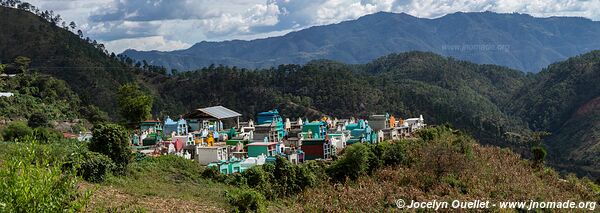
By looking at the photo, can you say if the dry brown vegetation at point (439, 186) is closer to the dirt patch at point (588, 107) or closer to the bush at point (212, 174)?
the bush at point (212, 174)

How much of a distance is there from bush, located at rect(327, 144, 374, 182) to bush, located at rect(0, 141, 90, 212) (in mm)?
13933

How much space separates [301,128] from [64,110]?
20725 millimetres

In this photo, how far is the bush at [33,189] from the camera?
7.51 m

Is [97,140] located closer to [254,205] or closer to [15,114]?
[254,205]

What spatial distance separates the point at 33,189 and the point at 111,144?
10.2 meters

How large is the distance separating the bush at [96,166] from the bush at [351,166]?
28.0ft

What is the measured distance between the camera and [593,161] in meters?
59.2

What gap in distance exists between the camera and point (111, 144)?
17.6 metres

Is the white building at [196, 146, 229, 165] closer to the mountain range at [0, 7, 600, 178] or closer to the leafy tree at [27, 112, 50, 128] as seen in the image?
the leafy tree at [27, 112, 50, 128]

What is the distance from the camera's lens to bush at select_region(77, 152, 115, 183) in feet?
50.9

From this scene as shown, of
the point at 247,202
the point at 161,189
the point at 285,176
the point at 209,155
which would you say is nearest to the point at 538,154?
the point at 285,176

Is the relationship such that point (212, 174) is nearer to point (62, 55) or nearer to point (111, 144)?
point (111, 144)

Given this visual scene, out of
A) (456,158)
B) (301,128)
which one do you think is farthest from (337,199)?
(301,128)

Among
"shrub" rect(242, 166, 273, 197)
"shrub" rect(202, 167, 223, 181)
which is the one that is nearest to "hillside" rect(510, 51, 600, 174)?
"shrub" rect(242, 166, 273, 197)
